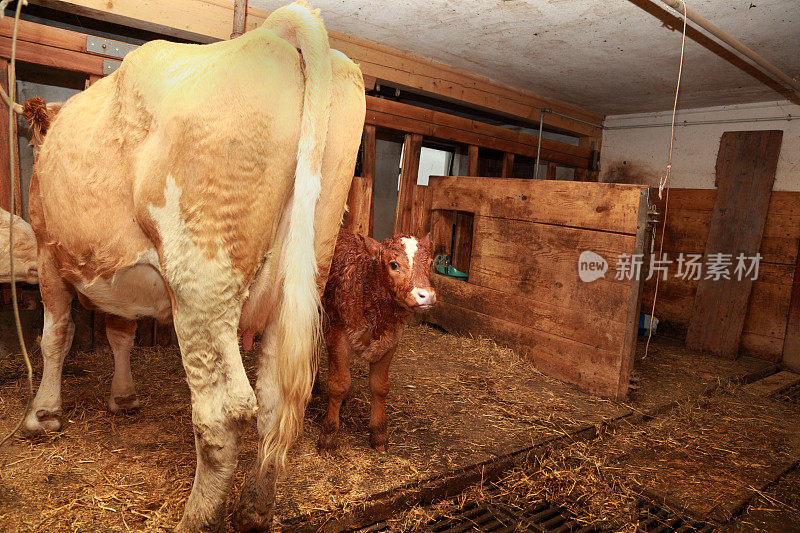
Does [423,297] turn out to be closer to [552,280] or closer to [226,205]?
[226,205]

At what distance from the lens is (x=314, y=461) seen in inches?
105

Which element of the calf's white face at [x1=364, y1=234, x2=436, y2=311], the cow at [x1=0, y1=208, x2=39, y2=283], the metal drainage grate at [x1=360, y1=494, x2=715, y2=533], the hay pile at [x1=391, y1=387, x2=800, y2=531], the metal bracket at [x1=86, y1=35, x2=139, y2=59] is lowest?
the metal drainage grate at [x1=360, y1=494, x2=715, y2=533]

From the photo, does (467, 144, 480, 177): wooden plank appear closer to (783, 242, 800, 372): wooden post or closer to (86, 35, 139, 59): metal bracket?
(86, 35, 139, 59): metal bracket

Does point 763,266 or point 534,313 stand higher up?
point 763,266

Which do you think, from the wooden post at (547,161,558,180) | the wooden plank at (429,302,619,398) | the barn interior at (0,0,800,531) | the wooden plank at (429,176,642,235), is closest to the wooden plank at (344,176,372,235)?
the barn interior at (0,0,800,531)

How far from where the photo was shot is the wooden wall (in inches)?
223

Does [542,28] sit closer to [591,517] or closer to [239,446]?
[591,517]

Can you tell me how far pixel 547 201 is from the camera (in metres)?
4.43

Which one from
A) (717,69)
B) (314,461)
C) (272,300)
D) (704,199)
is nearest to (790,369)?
(704,199)

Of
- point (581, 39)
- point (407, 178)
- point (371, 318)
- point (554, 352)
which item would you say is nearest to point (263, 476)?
point (371, 318)

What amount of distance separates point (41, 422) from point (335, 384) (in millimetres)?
1639

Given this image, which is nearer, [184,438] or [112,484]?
[112,484]

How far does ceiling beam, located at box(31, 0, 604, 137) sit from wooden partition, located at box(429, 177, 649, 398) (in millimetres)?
1124

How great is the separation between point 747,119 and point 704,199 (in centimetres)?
105
